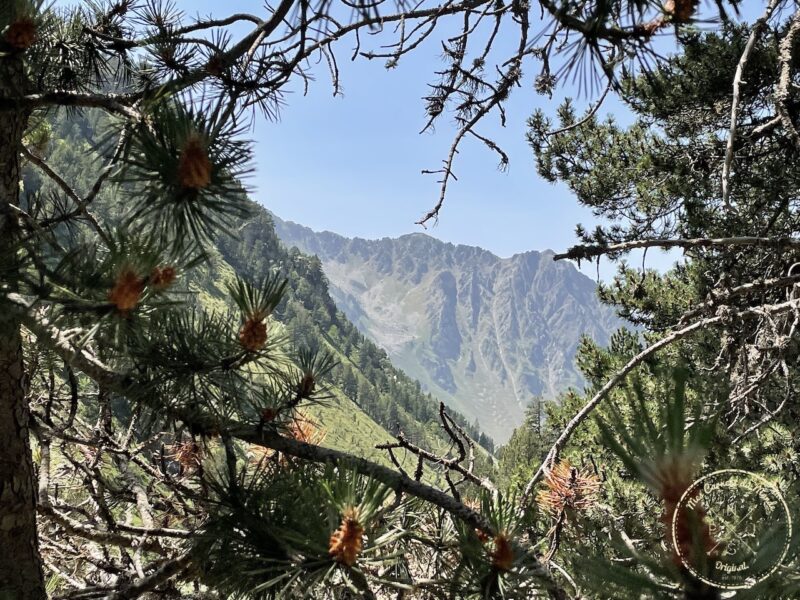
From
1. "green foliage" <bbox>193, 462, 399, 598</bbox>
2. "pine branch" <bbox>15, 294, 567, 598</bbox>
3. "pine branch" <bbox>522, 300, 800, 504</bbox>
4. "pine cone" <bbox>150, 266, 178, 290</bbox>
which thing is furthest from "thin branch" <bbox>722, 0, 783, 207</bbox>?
"pine cone" <bbox>150, 266, 178, 290</bbox>

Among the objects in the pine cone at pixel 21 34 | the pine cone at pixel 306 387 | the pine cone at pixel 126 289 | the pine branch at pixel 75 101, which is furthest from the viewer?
the pine cone at pixel 306 387

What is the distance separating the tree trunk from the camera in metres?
1.46

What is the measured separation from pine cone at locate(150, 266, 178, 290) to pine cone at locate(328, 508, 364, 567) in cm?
64

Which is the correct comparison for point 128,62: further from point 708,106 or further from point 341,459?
point 708,106

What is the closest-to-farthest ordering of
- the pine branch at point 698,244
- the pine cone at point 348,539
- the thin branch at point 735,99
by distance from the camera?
the pine cone at point 348,539
the thin branch at point 735,99
the pine branch at point 698,244

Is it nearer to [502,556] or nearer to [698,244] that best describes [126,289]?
[502,556]

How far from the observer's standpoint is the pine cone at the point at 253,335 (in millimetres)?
1250

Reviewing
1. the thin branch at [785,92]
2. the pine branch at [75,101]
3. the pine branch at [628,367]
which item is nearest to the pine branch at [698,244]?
the pine branch at [628,367]

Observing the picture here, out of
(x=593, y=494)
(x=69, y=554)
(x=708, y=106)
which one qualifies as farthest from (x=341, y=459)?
(x=708, y=106)

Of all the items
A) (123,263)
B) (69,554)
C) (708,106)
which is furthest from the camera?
(708,106)

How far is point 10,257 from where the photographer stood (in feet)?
3.85

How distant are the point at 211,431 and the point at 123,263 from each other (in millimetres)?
464

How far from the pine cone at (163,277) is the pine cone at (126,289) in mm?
78

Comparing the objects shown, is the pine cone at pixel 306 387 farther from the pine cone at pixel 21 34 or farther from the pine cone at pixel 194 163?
the pine cone at pixel 21 34
